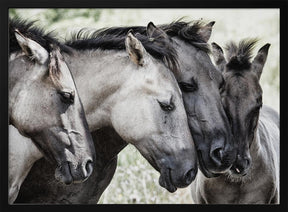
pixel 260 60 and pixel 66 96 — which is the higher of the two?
pixel 66 96

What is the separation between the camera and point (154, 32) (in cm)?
451

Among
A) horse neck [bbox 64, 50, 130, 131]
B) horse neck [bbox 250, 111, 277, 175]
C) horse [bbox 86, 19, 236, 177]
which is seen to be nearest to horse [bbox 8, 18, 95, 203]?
horse neck [bbox 64, 50, 130, 131]

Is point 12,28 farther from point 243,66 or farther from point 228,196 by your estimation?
point 228,196

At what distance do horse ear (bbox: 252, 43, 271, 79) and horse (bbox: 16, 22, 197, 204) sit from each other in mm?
857

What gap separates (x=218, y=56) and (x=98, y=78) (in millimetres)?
1151

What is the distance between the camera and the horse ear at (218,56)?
491cm

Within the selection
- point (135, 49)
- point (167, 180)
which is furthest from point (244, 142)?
point (135, 49)

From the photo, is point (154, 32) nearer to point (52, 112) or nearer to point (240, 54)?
point (240, 54)

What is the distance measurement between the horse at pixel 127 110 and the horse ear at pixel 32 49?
30 cm

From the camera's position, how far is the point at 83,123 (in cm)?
400
